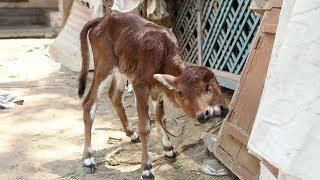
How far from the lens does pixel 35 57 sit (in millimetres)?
10617

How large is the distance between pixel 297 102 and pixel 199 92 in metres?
1.65

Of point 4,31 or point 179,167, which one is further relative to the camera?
point 4,31

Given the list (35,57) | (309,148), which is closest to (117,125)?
(309,148)

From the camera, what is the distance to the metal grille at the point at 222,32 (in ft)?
20.7

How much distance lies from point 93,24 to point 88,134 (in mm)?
1363

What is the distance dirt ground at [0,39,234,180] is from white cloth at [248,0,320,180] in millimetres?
2371

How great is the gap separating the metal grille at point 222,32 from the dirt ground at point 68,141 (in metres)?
1.25

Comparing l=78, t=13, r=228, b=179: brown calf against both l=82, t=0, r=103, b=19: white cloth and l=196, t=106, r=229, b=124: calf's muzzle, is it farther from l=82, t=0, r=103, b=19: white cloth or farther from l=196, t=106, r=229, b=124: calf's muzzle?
l=82, t=0, r=103, b=19: white cloth

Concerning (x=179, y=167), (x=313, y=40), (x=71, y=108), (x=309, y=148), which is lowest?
(x=71, y=108)

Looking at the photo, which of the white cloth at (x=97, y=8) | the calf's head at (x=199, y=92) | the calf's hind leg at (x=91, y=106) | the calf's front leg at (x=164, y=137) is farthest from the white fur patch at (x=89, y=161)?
the white cloth at (x=97, y=8)

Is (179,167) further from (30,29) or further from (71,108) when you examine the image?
(30,29)

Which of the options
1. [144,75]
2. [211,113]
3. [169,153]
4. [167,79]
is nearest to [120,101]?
[169,153]

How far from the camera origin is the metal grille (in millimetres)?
6297

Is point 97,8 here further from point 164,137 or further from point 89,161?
Result: point 89,161
